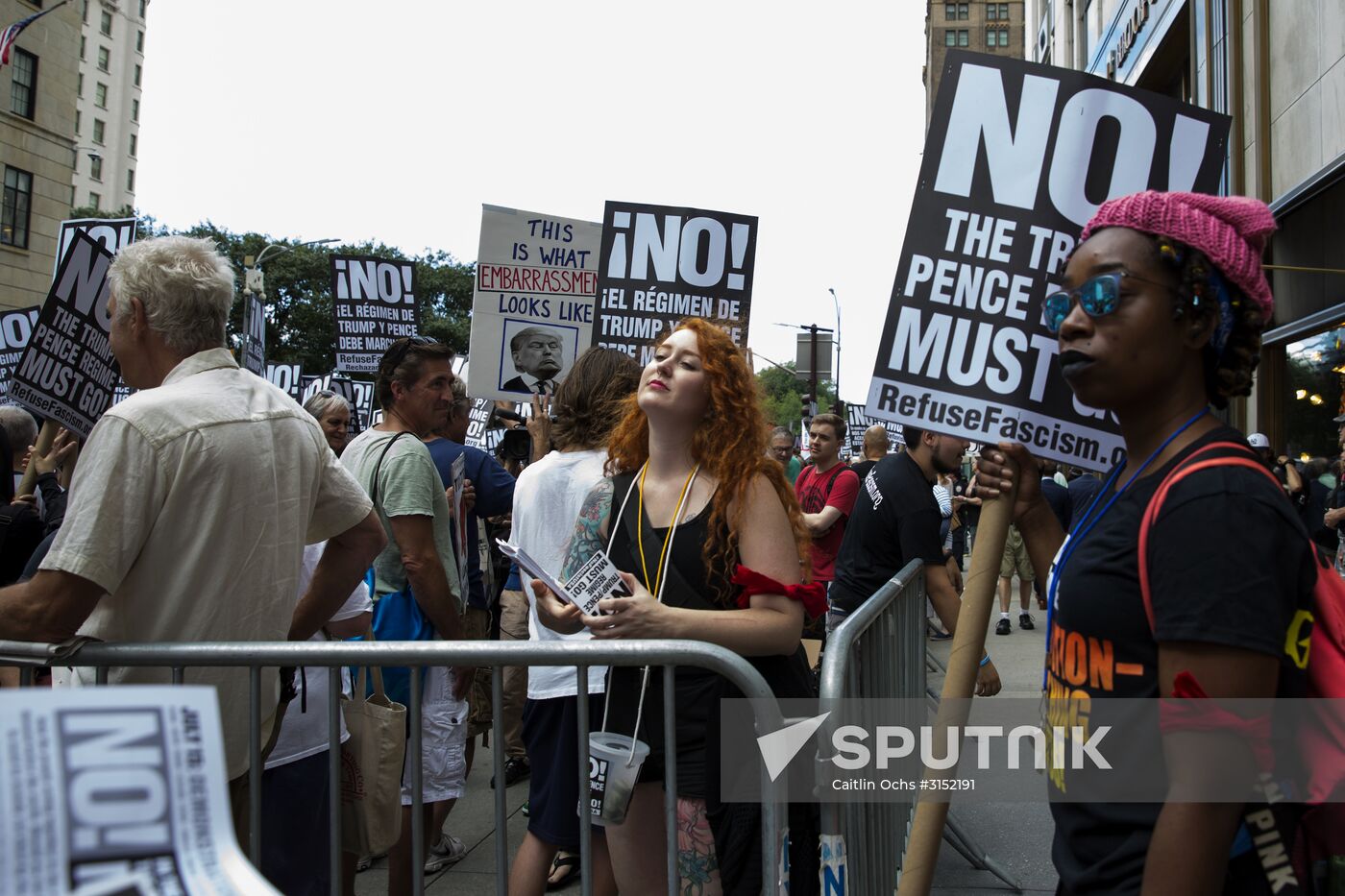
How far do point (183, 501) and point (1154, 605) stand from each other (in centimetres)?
213

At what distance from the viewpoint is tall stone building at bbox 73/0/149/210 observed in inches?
2884

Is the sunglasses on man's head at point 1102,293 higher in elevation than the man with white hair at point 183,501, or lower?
higher

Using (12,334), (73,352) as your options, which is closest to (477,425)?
(12,334)

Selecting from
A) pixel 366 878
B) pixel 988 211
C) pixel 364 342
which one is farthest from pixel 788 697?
pixel 364 342

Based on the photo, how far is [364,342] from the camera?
11.3 meters

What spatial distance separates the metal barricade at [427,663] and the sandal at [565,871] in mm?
2180

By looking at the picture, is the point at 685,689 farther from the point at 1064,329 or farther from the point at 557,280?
the point at 557,280

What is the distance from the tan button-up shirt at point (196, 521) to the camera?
2.49 m

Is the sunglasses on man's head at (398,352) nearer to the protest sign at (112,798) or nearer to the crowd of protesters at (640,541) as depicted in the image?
the crowd of protesters at (640,541)

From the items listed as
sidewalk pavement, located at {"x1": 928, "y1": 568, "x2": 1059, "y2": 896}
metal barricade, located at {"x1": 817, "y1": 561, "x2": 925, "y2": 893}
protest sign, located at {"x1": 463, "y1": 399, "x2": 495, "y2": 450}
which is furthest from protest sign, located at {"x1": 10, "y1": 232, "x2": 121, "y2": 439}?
protest sign, located at {"x1": 463, "y1": 399, "x2": 495, "y2": 450}

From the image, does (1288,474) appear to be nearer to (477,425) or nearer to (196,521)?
(477,425)

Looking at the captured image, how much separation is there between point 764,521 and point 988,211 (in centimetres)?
100

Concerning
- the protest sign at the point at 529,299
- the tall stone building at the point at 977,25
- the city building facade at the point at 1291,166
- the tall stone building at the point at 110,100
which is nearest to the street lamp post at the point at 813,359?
the city building facade at the point at 1291,166

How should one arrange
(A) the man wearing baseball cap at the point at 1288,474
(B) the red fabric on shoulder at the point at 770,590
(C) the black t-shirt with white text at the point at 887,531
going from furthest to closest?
1. (A) the man wearing baseball cap at the point at 1288,474
2. (C) the black t-shirt with white text at the point at 887,531
3. (B) the red fabric on shoulder at the point at 770,590
